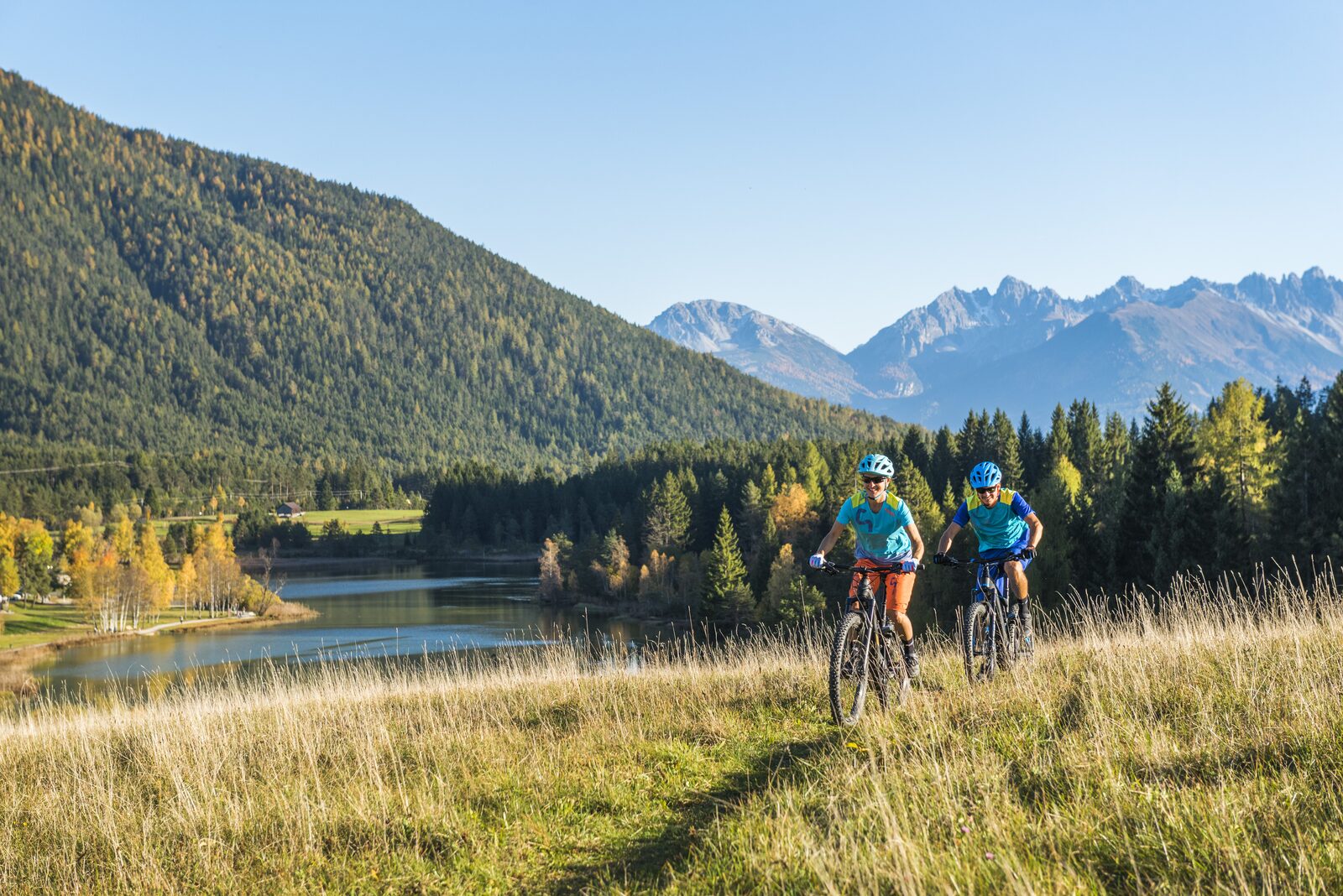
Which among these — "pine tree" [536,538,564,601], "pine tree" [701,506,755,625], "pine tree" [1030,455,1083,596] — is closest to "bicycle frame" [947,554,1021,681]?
"pine tree" [1030,455,1083,596]

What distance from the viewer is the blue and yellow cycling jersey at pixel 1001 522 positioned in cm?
984

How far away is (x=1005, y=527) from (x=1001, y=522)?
2.5 inches

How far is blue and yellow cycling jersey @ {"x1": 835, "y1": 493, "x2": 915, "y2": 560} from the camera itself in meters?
8.50

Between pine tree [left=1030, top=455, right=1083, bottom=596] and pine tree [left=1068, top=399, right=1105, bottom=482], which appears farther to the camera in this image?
pine tree [left=1068, top=399, right=1105, bottom=482]

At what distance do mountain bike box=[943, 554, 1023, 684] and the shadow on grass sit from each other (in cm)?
248

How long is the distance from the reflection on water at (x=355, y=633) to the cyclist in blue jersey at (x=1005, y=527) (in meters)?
26.4

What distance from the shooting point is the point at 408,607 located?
3280 inches

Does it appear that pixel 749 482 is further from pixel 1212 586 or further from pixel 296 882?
pixel 296 882

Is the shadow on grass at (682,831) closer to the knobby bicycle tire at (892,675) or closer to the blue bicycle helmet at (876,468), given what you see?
the knobby bicycle tire at (892,675)

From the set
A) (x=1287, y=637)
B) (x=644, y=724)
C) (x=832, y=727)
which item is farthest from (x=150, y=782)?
(x=1287, y=637)

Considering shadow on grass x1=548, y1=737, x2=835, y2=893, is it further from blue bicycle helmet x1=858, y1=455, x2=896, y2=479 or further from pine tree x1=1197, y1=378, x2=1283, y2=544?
pine tree x1=1197, y1=378, x2=1283, y2=544

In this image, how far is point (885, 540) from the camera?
8.50m

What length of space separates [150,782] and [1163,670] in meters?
8.37

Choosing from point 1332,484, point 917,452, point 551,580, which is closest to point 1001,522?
point 1332,484
